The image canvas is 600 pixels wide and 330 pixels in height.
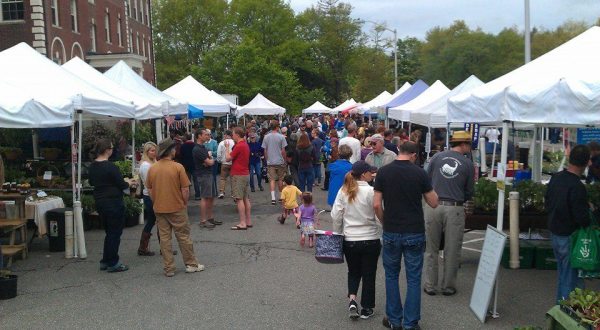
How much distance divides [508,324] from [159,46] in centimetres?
6723

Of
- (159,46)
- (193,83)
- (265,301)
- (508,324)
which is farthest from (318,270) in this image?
(159,46)

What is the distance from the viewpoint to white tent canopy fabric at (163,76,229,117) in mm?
20609

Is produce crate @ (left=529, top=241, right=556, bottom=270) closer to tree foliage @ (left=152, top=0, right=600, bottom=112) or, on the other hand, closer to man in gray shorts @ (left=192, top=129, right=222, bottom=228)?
man in gray shorts @ (left=192, top=129, right=222, bottom=228)

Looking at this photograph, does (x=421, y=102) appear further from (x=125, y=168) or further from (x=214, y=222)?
(x=125, y=168)

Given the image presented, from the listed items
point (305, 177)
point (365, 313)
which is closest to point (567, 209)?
point (365, 313)

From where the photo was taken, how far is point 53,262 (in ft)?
29.5

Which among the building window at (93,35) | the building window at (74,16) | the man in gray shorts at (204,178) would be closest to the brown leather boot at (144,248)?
the man in gray shorts at (204,178)

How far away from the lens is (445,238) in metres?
6.86

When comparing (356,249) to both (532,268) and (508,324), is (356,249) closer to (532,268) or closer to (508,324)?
(508,324)

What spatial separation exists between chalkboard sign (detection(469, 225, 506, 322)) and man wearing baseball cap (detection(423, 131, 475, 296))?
65 centimetres

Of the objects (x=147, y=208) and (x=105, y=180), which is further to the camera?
(x=147, y=208)

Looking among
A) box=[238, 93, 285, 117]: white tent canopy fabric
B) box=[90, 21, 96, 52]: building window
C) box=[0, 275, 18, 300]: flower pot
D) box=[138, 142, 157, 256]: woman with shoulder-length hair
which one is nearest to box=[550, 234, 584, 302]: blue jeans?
box=[138, 142, 157, 256]: woman with shoulder-length hair

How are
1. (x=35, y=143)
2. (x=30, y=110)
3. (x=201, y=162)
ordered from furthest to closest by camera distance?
(x=35, y=143)
(x=201, y=162)
(x=30, y=110)

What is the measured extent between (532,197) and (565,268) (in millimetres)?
2534
